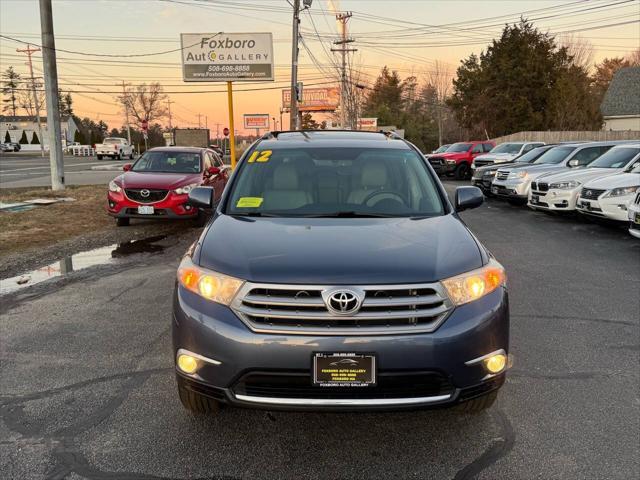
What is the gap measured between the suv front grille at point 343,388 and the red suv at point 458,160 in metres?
22.8

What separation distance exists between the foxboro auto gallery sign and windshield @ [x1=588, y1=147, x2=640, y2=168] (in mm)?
14924

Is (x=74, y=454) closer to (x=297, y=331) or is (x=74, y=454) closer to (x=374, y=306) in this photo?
(x=297, y=331)

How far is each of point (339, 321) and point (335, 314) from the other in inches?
1.7

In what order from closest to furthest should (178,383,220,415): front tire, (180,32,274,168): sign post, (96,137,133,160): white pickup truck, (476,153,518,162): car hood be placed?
(178,383,220,415): front tire, (476,153,518,162): car hood, (180,32,274,168): sign post, (96,137,133,160): white pickup truck

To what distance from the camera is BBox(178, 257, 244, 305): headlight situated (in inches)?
109

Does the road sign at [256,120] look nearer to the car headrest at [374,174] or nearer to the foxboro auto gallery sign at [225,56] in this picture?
the foxboro auto gallery sign at [225,56]

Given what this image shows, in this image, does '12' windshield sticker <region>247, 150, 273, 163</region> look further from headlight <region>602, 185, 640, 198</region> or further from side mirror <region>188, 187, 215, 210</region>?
headlight <region>602, 185, 640, 198</region>

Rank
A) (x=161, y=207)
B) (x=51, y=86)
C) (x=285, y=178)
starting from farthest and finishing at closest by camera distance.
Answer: (x=51, y=86), (x=161, y=207), (x=285, y=178)

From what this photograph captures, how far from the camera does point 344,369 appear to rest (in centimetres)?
259

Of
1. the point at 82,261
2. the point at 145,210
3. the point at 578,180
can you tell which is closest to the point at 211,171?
the point at 145,210

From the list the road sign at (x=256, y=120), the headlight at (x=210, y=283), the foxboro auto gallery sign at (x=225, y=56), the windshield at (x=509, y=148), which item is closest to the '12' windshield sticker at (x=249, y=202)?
the headlight at (x=210, y=283)

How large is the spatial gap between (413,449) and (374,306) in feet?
3.01

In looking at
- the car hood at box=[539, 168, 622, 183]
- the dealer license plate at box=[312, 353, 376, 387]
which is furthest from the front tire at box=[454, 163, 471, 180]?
the dealer license plate at box=[312, 353, 376, 387]

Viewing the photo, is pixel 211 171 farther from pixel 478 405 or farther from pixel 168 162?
pixel 478 405
